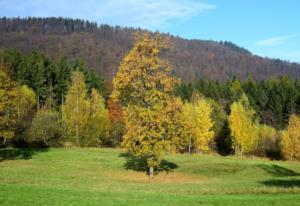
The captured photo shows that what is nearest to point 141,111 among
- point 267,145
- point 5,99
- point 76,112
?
point 5,99

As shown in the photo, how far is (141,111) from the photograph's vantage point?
4281cm

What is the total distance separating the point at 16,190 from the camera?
25.3m

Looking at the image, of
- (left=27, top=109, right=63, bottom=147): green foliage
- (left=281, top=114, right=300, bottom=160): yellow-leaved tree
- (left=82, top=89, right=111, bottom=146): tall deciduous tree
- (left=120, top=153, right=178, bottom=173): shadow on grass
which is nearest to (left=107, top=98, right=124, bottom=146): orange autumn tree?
(left=82, top=89, right=111, bottom=146): tall deciduous tree

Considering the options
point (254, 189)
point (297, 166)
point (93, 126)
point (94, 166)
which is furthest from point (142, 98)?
point (93, 126)

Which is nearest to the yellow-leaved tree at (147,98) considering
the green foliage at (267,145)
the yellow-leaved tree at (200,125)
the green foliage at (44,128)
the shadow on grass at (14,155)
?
the shadow on grass at (14,155)

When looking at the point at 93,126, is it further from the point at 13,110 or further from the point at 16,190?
the point at 16,190

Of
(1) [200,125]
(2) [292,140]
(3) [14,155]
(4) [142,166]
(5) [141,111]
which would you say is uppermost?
(5) [141,111]

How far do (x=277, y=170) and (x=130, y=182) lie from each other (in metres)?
22.4

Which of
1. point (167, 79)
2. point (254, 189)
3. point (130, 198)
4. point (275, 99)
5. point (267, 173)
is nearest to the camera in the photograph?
point (130, 198)

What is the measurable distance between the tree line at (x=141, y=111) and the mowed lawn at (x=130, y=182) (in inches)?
155

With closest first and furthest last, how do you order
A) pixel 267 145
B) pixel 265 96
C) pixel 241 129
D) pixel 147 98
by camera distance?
pixel 147 98, pixel 241 129, pixel 267 145, pixel 265 96

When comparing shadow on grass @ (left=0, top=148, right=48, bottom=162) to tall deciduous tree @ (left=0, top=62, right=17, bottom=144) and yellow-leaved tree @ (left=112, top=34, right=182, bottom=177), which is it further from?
yellow-leaved tree @ (left=112, top=34, right=182, bottom=177)

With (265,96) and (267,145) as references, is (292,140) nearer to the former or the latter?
(267,145)

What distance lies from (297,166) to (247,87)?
9236 cm
